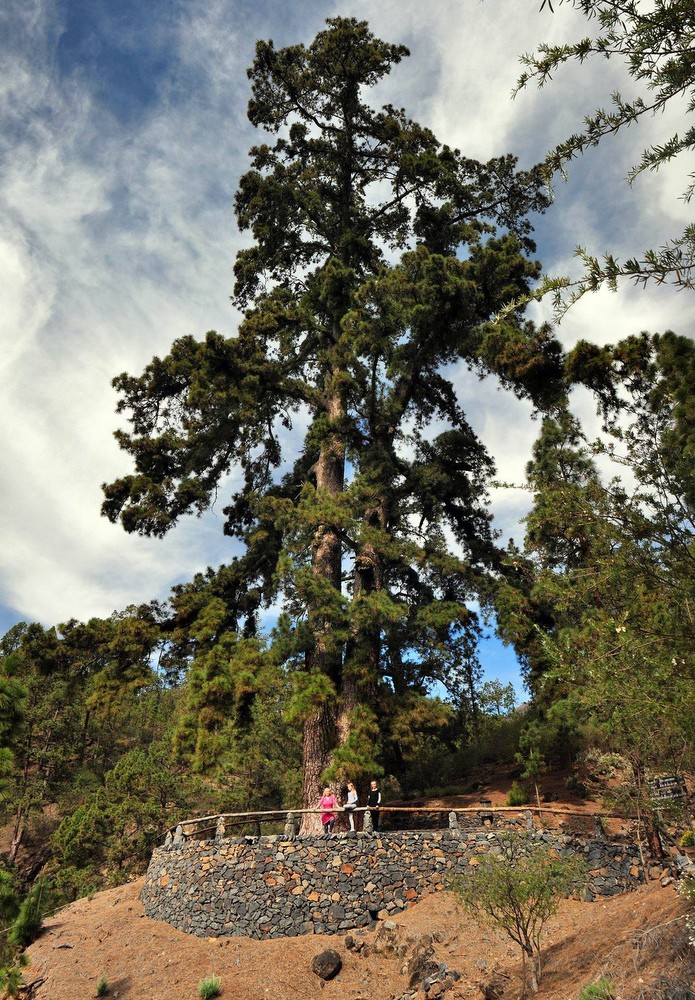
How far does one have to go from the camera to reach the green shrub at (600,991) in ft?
22.2

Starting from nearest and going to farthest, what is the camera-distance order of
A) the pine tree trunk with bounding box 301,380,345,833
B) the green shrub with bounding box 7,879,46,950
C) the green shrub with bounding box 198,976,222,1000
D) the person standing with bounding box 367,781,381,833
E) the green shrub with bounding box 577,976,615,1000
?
the green shrub with bounding box 577,976,615,1000 < the green shrub with bounding box 198,976,222,1000 < the green shrub with bounding box 7,879,46,950 < the person standing with bounding box 367,781,381,833 < the pine tree trunk with bounding box 301,380,345,833

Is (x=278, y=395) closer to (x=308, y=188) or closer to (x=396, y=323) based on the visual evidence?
(x=396, y=323)

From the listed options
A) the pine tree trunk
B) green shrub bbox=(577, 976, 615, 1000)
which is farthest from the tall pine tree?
green shrub bbox=(577, 976, 615, 1000)

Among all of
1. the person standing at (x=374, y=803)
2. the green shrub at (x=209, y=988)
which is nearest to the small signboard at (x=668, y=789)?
the person standing at (x=374, y=803)

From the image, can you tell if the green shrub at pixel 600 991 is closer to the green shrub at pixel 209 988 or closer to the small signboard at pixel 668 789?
the small signboard at pixel 668 789

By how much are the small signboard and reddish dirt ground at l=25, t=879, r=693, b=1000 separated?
1.51 meters

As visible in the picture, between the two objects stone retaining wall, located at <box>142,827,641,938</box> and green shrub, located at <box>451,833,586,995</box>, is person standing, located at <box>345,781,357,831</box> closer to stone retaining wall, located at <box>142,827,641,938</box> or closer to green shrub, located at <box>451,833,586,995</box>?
stone retaining wall, located at <box>142,827,641,938</box>

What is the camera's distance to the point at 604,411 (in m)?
16.2

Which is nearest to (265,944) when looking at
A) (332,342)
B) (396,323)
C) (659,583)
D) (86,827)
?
(86,827)

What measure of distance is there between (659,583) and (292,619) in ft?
37.7

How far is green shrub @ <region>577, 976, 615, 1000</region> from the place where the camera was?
6.77 metres

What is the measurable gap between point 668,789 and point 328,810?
7775 mm

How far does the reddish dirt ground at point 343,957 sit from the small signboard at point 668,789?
1.51 metres

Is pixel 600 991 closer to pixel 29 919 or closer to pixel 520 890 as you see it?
pixel 520 890
